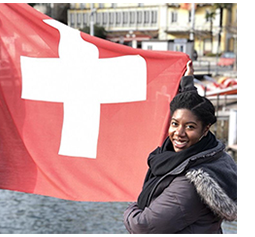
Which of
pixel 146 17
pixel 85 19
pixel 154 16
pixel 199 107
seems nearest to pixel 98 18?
pixel 85 19

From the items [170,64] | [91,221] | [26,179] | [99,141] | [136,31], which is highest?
[136,31]

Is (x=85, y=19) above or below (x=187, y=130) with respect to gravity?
above

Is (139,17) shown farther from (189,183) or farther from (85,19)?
(189,183)

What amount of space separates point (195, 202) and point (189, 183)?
76 mm

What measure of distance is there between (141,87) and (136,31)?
65507mm

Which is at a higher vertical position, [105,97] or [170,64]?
[170,64]

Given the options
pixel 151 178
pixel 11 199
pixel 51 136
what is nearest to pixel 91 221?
pixel 11 199

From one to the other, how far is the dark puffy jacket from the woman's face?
4.0 inches

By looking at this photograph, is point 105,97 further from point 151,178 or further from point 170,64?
point 151,178

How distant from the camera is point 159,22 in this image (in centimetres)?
6888

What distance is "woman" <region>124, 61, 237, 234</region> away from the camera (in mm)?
2045

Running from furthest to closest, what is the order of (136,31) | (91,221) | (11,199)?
1. (136,31)
2. (11,199)
3. (91,221)

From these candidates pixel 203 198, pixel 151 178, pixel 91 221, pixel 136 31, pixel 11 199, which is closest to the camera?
pixel 203 198

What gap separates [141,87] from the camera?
13.3 ft
